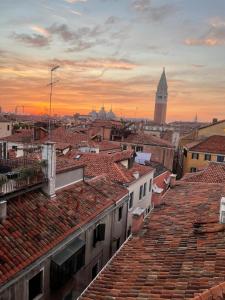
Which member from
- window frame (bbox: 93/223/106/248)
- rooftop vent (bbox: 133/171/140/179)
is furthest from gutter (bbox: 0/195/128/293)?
rooftop vent (bbox: 133/171/140/179)

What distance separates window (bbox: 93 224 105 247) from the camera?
13430 millimetres

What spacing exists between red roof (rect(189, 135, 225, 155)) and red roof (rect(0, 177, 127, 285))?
1097 inches

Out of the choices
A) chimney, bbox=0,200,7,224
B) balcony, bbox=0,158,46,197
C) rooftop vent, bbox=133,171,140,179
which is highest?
balcony, bbox=0,158,46,197

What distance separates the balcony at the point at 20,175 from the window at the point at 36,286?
2815 mm

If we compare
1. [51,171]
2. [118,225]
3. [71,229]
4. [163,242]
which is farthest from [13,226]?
[118,225]

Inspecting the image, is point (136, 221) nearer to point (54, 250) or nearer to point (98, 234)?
point (54, 250)

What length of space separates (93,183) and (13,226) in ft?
23.9

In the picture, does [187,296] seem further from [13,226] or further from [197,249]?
[13,226]

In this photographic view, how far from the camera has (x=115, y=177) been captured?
20094 millimetres

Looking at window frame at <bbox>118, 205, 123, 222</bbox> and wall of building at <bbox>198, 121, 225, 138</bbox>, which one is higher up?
wall of building at <bbox>198, 121, 225, 138</bbox>

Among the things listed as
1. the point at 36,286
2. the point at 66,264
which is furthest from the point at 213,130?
the point at 36,286

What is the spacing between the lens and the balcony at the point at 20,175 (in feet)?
33.4

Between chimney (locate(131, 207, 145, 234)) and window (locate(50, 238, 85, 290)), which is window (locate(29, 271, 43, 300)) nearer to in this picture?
window (locate(50, 238, 85, 290))

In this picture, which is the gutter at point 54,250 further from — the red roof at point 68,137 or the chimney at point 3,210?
the red roof at point 68,137
